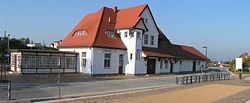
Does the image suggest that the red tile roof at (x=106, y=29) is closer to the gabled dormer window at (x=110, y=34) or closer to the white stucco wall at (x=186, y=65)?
the gabled dormer window at (x=110, y=34)

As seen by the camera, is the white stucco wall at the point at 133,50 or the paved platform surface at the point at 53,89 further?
the white stucco wall at the point at 133,50

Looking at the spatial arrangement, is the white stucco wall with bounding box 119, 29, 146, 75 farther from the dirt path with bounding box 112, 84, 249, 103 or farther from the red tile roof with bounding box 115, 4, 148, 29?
the dirt path with bounding box 112, 84, 249, 103

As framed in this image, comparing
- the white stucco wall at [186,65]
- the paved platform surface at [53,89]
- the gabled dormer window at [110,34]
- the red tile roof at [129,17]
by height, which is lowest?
the paved platform surface at [53,89]

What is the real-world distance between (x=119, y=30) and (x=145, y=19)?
4122 mm

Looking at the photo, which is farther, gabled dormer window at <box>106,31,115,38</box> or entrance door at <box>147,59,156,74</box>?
entrance door at <box>147,59,156,74</box>

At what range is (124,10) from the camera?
44.7 m

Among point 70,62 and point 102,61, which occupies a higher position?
point 102,61

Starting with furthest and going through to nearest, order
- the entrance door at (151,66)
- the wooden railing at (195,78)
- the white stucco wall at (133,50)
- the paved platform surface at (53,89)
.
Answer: the entrance door at (151,66), the white stucco wall at (133,50), the wooden railing at (195,78), the paved platform surface at (53,89)

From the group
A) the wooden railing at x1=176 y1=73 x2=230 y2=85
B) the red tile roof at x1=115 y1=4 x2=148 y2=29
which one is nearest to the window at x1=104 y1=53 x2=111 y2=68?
the red tile roof at x1=115 y1=4 x2=148 y2=29

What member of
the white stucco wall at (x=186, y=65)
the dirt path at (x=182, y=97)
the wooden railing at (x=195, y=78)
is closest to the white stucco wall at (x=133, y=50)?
the wooden railing at (x=195, y=78)

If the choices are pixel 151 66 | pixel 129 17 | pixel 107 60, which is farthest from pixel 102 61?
pixel 151 66

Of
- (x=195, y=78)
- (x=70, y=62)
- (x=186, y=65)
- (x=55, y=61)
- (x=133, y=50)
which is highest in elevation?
(x=133, y=50)

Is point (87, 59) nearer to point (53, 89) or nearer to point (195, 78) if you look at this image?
point (195, 78)

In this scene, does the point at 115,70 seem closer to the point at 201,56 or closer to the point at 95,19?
the point at 95,19
